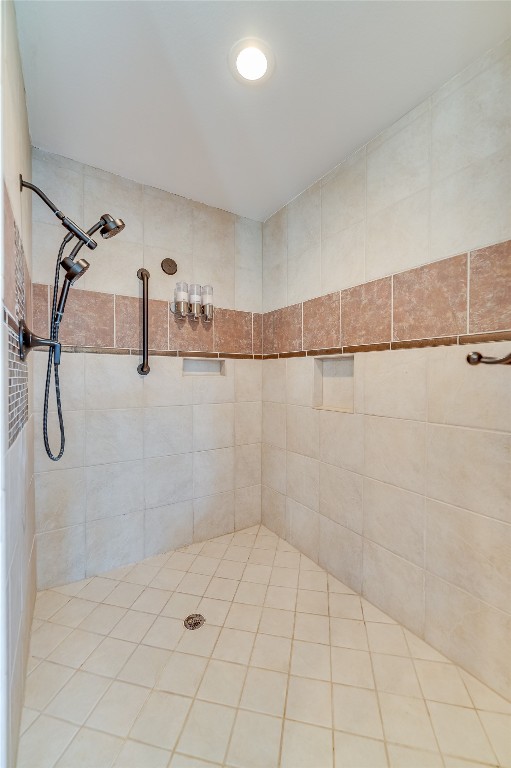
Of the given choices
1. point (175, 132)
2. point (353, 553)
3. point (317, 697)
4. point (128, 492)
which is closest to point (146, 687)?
point (317, 697)

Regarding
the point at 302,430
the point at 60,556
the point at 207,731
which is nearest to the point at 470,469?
Result: the point at 302,430

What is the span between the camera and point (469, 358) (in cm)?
96

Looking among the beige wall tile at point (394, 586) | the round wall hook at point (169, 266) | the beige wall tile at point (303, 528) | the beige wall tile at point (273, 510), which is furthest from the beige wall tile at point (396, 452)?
the round wall hook at point (169, 266)

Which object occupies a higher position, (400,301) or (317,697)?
(400,301)

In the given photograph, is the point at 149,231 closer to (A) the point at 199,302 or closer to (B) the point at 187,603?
(A) the point at 199,302

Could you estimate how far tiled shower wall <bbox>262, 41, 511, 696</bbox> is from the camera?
3.41 feet

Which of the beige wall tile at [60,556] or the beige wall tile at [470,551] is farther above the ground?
the beige wall tile at [470,551]

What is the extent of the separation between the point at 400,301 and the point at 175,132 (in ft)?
4.06

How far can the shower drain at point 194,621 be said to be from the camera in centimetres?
131

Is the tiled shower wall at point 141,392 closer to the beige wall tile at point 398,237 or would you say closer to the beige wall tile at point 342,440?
the beige wall tile at point 342,440

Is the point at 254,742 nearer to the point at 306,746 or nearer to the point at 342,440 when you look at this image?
the point at 306,746

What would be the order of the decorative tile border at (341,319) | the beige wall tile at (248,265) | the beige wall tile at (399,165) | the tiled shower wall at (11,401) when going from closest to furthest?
1. the tiled shower wall at (11,401)
2. the decorative tile border at (341,319)
3. the beige wall tile at (399,165)
4. the beige wall tile at (248,265)

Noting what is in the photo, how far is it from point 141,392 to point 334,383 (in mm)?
1070

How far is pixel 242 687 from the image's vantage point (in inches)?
41.5
